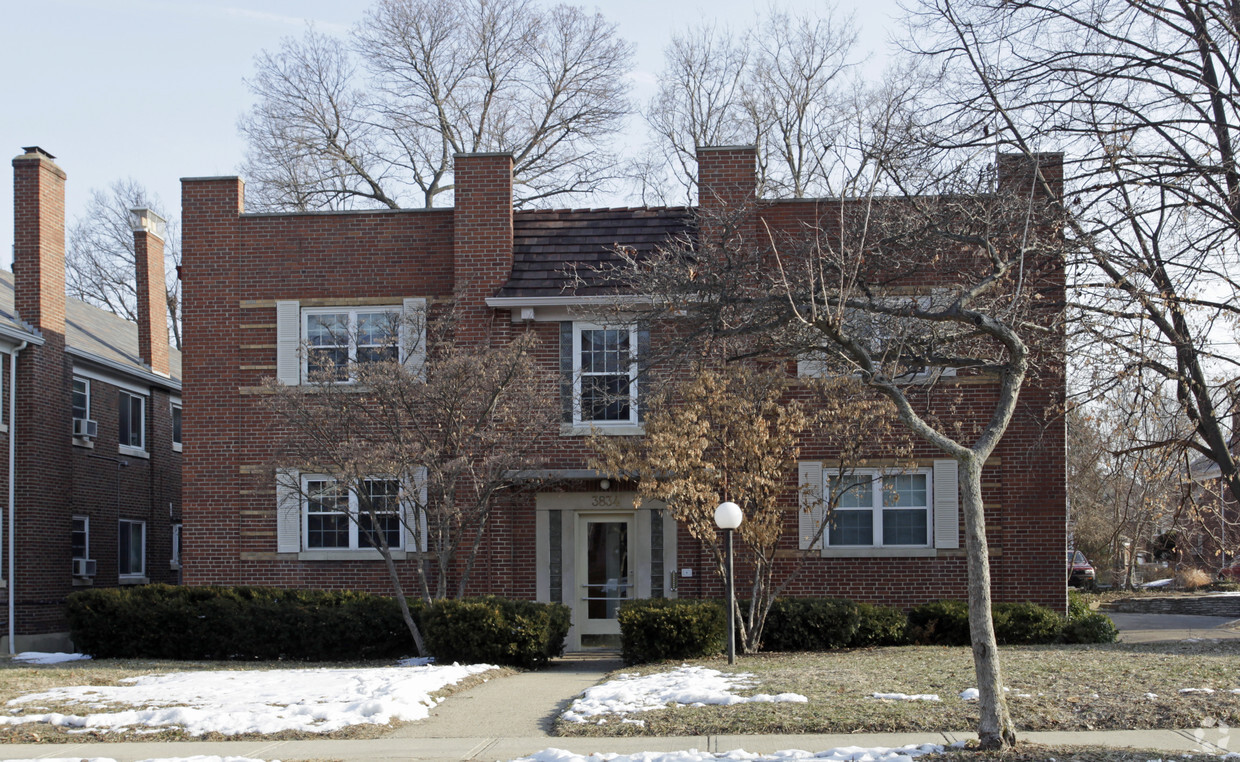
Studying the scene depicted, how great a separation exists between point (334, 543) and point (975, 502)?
12.4 m

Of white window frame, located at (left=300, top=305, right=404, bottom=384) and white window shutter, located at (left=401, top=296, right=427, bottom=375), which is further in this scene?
white window frame, located at (left=300, top=305, right=404, bottom=384)

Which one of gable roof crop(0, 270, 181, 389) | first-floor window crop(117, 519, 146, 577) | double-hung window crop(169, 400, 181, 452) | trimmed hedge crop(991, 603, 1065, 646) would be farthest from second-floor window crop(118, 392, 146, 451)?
trimmed hedge crop(991, 603, 1065, 646)

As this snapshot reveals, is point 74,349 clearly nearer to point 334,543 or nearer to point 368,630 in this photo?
point 334,543

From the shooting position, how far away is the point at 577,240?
18.4 m

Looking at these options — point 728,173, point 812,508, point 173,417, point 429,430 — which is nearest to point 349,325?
point 429,430

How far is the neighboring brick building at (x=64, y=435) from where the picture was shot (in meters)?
20.6

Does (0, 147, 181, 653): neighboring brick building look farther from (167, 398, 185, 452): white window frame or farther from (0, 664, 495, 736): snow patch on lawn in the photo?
(0, 664, 495, 736): snow patch on lawn

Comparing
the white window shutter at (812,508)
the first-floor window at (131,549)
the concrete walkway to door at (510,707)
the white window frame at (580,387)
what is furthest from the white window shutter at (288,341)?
the first-floor window at (131,549)

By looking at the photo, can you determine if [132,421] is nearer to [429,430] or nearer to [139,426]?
[139,426]

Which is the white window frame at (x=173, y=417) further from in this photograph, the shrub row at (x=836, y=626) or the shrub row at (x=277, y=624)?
the shrub row at (x=836, y=626)

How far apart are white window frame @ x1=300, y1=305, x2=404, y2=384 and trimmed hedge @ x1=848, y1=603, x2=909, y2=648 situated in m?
7.80

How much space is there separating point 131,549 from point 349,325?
10.6 meters

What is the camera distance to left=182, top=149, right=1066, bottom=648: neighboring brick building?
17.4 metres

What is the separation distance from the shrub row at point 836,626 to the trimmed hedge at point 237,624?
3795mm
